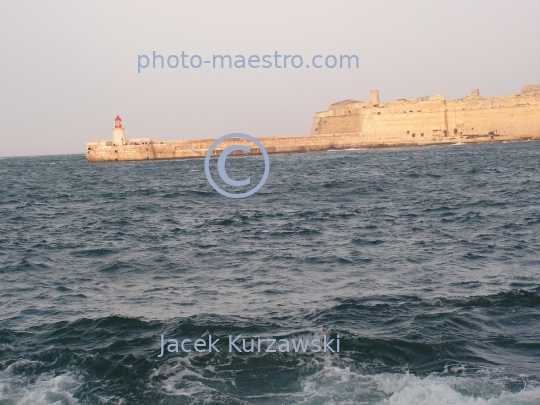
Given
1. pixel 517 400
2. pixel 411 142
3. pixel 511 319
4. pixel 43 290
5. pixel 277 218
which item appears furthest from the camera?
pixel 411 142

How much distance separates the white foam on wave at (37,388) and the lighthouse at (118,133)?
4515cm

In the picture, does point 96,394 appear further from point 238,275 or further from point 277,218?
point 277,218

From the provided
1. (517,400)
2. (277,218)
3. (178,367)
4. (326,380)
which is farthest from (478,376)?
(277,218)

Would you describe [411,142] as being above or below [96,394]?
above

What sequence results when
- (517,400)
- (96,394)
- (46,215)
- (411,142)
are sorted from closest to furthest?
(517,400) → (96,394) → (46,215) → (411,142)

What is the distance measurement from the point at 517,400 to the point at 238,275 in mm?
4473

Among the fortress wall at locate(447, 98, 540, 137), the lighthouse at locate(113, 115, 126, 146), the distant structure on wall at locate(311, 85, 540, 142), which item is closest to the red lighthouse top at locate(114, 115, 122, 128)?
the lighthouse at locate(113, 115, 126, 146)

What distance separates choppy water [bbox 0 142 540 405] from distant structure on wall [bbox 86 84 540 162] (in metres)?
40.3

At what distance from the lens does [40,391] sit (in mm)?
5047

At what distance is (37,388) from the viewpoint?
5.10 metres

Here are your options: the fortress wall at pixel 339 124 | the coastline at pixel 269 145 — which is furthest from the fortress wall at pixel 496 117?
the fortress wall at pixel 339 124

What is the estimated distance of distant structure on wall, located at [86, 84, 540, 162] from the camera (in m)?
54.1

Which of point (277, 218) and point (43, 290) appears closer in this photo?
point (43, 290)

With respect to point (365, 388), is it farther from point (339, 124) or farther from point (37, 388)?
point (339, 124)
